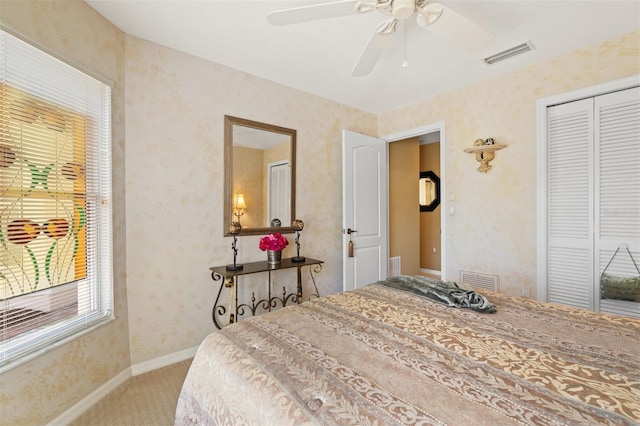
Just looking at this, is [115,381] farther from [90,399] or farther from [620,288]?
[620,288]

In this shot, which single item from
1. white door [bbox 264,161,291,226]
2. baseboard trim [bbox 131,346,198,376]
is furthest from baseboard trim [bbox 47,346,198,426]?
white door [bbox 264,161,291,226]

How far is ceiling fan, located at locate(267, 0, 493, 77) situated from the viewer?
1387 millimetres

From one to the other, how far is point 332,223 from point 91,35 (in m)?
2.59

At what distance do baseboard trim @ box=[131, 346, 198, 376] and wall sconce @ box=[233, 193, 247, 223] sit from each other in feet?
3.94

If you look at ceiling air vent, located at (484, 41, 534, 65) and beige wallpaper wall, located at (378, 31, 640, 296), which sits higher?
ceiling air vent, located at (484, 41, 534, 65)

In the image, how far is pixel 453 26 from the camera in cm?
161

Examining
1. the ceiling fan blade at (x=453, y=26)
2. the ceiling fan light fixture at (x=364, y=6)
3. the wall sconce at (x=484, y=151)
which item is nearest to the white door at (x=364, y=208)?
the wall sconce at (x=484, y=151)

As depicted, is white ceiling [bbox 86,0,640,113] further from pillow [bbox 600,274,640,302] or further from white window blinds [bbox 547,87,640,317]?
pillow [bbox 600,274,640,302]

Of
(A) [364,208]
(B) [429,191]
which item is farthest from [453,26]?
(B) [429,191]

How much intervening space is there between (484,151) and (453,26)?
5.05 feet

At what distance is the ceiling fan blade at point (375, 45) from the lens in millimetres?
1560

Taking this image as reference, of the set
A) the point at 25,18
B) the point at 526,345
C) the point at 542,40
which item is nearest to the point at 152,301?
the point at 25,18

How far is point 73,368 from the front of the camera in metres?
1.66

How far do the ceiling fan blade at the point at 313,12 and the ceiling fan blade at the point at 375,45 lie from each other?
21 cm
